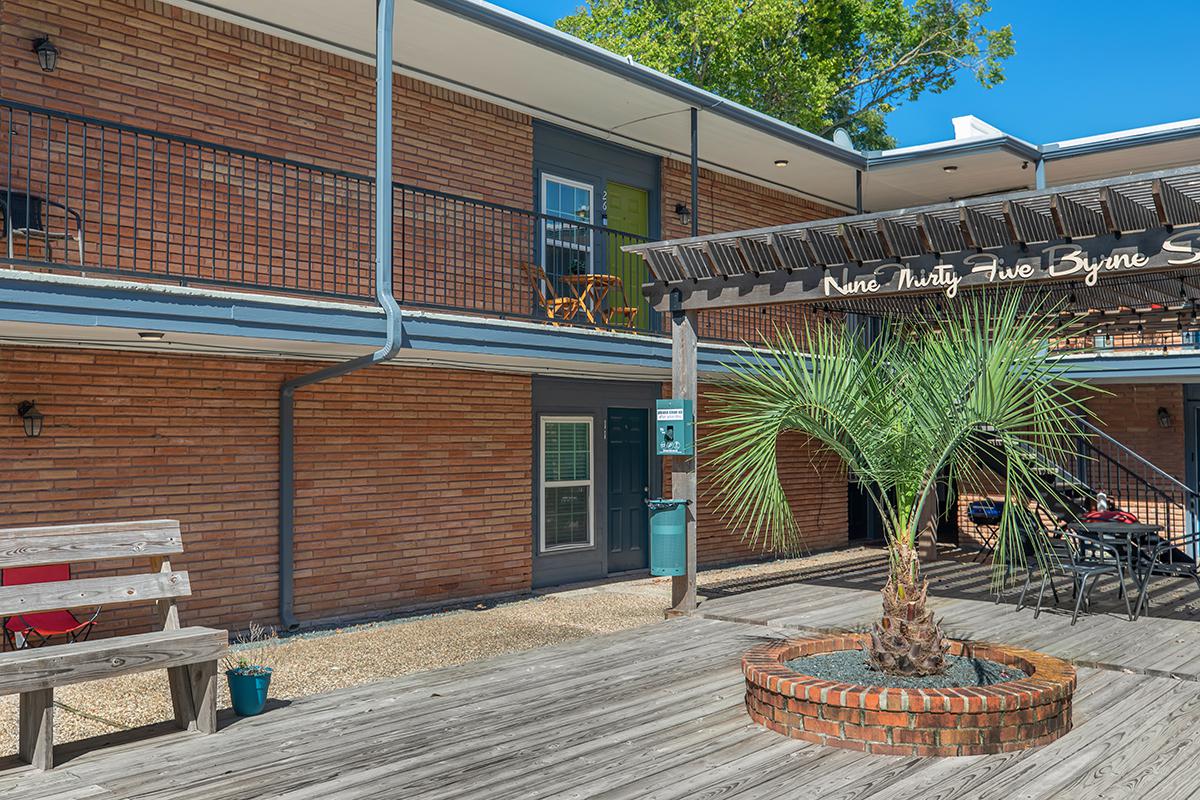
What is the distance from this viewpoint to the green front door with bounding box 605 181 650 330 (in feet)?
41.2

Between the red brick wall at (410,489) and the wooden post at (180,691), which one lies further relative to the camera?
the red brick wall at (410,489)

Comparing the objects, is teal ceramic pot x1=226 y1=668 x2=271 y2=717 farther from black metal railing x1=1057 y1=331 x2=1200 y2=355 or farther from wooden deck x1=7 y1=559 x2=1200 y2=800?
black metal railing x1=1057 y1=331 x2=1200 y2=355

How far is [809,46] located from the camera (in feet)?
80.4

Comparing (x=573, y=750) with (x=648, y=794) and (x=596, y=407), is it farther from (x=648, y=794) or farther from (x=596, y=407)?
(x=596, y=407)

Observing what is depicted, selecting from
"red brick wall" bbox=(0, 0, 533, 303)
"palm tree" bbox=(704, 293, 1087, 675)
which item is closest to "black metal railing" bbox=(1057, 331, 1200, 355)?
"palm tree" bbox=(704, 293, 1087, 675)

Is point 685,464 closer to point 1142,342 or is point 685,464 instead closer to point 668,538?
point 668,538

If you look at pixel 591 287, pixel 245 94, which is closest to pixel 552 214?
pixel 591 287

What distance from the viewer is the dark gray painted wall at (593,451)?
11773 mm

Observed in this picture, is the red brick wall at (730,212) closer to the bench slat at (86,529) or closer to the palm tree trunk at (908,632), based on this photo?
the palm tree trunk at (908,632)

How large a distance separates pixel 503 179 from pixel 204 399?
4225 mm

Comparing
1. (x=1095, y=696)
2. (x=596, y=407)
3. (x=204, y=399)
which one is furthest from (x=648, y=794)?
(x=596, y=407)

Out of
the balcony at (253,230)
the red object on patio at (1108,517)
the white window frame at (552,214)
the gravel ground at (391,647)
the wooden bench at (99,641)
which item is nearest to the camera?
the wooden bench at (99,641)

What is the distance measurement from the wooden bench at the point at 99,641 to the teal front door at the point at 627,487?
7402mm

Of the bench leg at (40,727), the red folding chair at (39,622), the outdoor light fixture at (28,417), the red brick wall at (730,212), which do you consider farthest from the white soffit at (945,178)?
the bench leg at (40,727)
